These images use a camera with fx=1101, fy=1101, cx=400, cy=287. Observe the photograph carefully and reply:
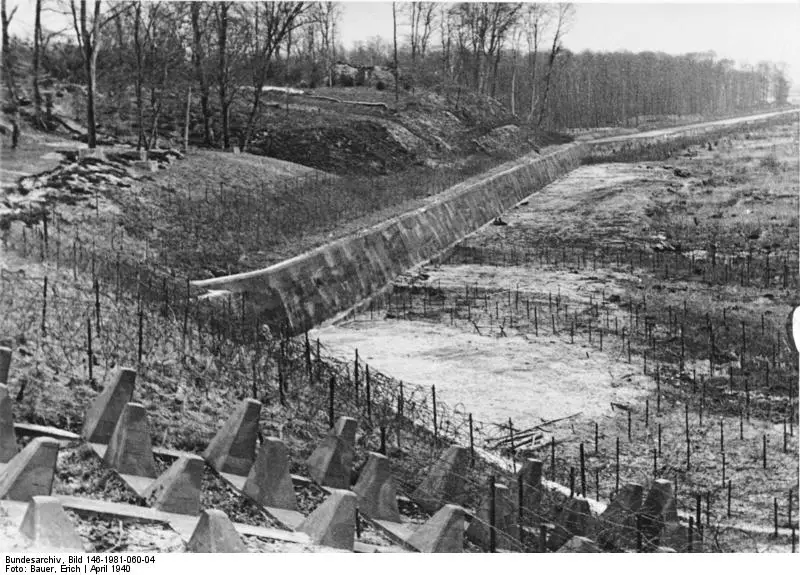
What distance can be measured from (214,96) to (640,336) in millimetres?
22637

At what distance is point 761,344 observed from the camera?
19.8 m

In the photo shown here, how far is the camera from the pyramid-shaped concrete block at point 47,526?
8.04 m

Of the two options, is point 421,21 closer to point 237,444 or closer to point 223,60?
point 223,60

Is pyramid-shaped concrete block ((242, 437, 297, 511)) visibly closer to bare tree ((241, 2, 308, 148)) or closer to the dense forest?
the dense forest

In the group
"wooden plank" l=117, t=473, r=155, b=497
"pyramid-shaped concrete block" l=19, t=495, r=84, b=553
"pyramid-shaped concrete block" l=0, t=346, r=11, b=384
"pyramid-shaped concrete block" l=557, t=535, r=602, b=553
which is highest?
"pyramid-shaped concrete block" l=0, t=346, r=11, b=384

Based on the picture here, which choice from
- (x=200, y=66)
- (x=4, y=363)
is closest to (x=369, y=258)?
(x=200, y=66)

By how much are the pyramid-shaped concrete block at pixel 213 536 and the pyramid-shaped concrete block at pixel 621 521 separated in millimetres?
3847

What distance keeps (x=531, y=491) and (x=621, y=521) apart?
94 centimetres

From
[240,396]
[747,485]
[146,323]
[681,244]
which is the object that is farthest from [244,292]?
[681,244]

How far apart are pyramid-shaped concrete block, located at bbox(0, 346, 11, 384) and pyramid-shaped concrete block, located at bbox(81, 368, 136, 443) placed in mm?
1041

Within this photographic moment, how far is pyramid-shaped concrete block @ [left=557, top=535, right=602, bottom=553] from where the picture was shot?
31.7 ft

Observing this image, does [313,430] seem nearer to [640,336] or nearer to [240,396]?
[240,396]

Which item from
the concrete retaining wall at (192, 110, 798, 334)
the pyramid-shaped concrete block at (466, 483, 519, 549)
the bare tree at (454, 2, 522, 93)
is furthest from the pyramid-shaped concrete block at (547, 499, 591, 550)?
the bare tree at (454, 2, 522, 93)

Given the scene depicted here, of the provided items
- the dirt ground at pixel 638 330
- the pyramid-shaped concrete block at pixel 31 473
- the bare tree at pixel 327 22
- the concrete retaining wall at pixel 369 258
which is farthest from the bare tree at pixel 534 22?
the pyramid-shaped concrete block at pixel 31 473
